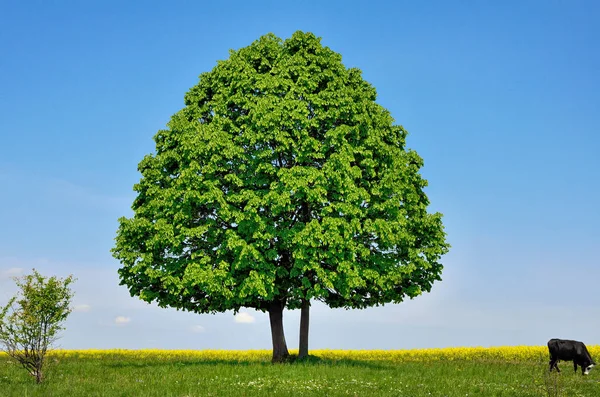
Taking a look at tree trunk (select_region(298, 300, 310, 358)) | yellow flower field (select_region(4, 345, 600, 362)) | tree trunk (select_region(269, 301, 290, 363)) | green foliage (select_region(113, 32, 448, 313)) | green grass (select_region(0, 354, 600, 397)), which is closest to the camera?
green grass (select_region(0, 354, 600, 397))

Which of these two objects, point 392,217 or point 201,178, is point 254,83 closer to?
point 201,178

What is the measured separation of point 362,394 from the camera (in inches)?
791

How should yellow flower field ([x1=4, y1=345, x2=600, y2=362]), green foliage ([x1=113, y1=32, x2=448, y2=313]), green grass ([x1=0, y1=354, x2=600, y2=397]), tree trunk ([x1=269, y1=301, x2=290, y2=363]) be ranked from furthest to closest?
yellow flower field ([x1=4, y1=345, x2=600, y2=362]), tree trunk ([x1=269, y1=301, x2=290, y2=363]), green foliage ([x1=113, y1=32, x2=448, y2=313]), green grass ([x1=0, y1=354, x2=600, y2=397])

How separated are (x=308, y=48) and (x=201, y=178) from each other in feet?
32.4

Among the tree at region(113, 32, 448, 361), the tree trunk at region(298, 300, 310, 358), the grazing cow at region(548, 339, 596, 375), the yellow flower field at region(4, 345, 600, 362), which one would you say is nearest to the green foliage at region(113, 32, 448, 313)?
the tree at region(113, 32, 448, 361)

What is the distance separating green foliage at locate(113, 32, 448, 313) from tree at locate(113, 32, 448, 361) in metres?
0.08

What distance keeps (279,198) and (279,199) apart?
0.05 m

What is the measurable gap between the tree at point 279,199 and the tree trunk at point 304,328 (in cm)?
14

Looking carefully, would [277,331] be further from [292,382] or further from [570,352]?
[570,352]

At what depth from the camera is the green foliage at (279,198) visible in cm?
2922

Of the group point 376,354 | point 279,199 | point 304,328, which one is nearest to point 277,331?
point 304,328

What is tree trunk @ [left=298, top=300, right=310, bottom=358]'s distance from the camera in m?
32.8

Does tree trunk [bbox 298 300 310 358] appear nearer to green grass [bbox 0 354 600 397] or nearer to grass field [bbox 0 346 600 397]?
grass field [bbox 0 346 600 397]

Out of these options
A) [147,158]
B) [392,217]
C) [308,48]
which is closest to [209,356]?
[147,158]
